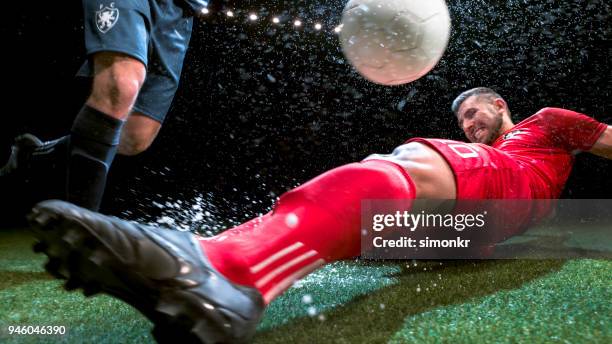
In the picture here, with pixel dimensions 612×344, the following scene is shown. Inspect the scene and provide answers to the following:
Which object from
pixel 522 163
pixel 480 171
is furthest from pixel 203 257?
pixel 522 163

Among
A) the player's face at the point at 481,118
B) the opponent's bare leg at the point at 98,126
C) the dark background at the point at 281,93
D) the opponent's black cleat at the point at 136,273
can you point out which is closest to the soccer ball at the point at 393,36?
the player's face at the point at 481,118

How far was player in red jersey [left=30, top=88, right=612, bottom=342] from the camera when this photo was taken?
55cm

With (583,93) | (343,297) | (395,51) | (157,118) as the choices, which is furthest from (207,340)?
(583,93)

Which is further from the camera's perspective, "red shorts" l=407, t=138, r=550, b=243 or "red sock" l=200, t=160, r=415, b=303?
"red shorts" l=407, t=138, r=550, b=243

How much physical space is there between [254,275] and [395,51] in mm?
1139

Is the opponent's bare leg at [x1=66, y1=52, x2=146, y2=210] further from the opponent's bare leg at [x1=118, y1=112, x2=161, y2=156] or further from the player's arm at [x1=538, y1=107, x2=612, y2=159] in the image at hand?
the player's arm at [x1=538, y1=107, x2=612, y2=159]

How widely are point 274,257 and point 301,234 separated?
57 millimetres

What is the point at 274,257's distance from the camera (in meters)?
0.70

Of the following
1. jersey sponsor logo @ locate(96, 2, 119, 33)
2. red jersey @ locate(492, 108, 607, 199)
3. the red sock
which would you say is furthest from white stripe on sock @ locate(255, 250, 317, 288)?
red jersey @ locate(492, 108, 607, 199)

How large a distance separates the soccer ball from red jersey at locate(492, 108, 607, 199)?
1.37ft

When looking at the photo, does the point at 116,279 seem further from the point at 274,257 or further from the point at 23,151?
the point at 23,151

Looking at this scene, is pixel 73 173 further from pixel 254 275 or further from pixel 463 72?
pixel 463 72

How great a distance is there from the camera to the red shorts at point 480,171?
1.00 metres

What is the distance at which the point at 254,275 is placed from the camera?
2.21 feet
